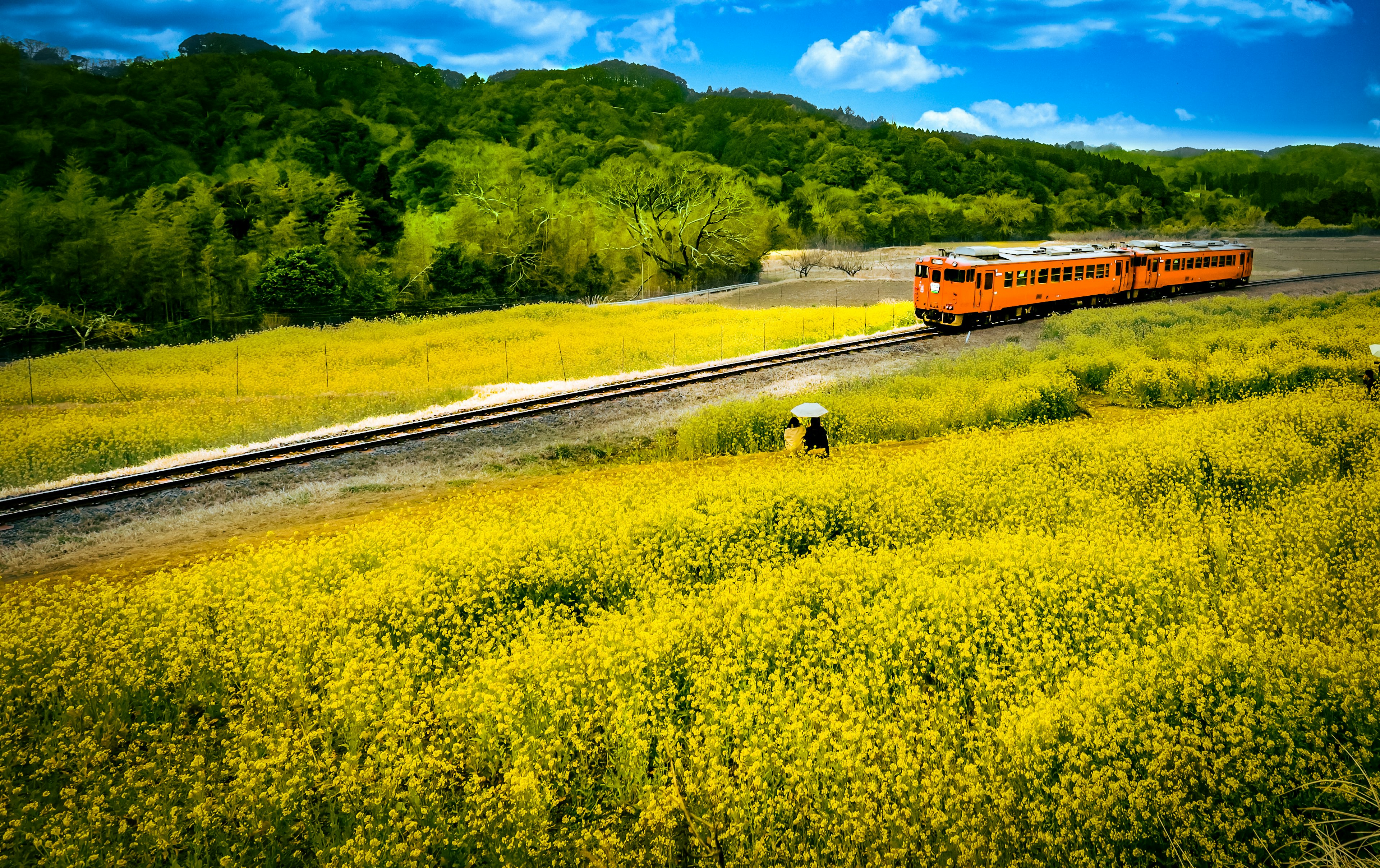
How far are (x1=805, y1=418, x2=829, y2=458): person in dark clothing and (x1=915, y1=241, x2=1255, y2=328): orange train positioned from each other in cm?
1750

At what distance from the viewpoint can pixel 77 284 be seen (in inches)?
1503

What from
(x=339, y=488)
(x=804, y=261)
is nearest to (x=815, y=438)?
(x=339, y=488)

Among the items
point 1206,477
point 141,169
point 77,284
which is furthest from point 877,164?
point 1206,477

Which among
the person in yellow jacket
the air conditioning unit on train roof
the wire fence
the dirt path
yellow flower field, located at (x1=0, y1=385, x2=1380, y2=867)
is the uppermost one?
the air conditioning unit on train roof

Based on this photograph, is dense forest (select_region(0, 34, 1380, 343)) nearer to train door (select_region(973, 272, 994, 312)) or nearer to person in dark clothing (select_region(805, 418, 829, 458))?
train door (select_region(973, 272, 994, 312))

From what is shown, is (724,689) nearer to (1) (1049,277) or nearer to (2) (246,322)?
(1) (1049,277)

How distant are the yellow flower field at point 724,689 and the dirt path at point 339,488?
5.26 feet

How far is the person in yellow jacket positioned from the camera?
43.0ft

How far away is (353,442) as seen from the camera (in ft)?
52.1

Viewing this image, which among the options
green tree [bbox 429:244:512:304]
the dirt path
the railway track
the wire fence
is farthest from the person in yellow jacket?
green tree [bbox 429:244:512:304]

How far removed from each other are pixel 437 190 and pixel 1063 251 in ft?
200

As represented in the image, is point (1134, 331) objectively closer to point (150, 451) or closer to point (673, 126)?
point (150, 451)

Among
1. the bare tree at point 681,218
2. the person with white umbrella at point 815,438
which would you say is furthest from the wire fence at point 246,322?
the person with white umbrella at point 815,438

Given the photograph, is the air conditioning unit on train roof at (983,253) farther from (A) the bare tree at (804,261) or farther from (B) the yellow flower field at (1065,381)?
(A) the bare tree at (804,261)
